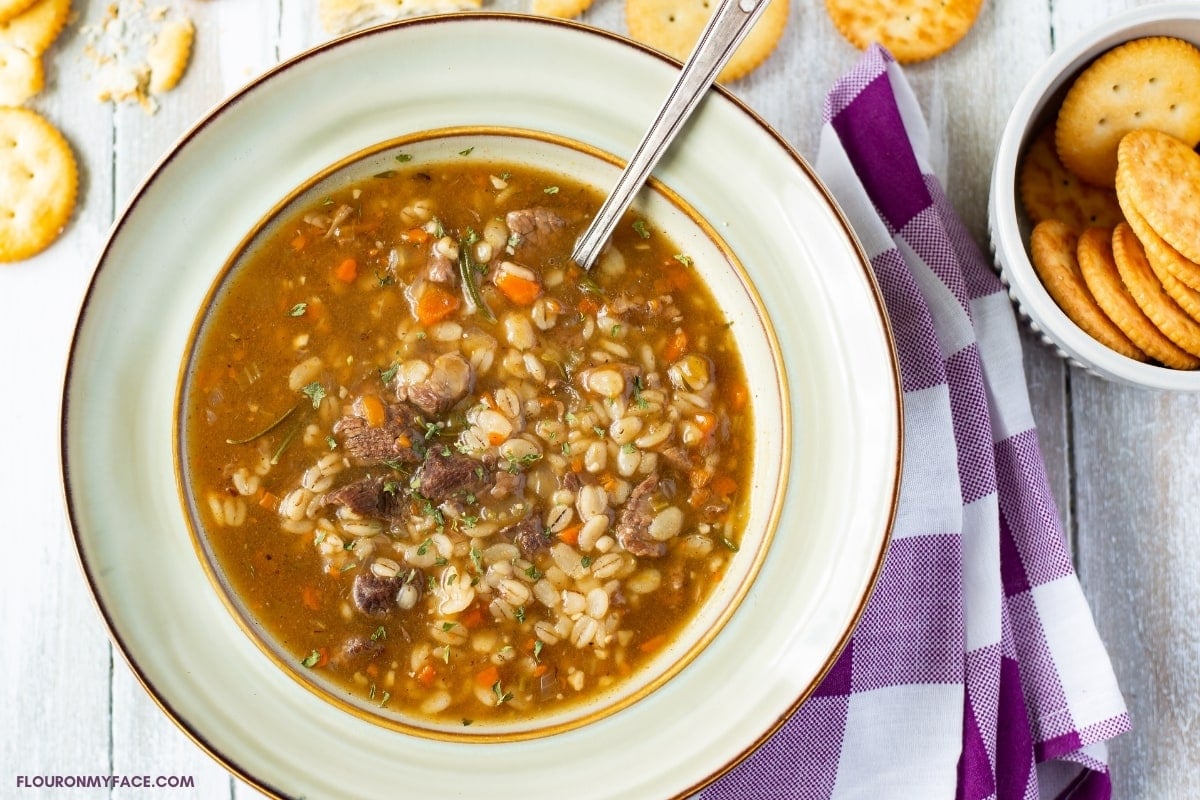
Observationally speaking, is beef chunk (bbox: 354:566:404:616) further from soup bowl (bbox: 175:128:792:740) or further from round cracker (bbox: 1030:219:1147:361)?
round cracker (bbox: 1030:219:1147:361)

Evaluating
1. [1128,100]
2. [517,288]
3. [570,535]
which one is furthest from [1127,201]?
[570,535]

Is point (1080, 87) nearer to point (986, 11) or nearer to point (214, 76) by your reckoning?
point (986, 11)

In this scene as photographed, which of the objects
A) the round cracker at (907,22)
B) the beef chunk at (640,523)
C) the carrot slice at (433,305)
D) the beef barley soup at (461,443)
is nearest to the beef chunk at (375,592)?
the beef barley soup at (461,443)

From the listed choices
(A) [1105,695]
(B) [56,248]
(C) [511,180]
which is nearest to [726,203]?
(C) [511,180]

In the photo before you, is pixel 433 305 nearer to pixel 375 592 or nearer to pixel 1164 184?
pixel 375 592

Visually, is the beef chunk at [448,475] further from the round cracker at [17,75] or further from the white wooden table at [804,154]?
the round cracker at [17,75]

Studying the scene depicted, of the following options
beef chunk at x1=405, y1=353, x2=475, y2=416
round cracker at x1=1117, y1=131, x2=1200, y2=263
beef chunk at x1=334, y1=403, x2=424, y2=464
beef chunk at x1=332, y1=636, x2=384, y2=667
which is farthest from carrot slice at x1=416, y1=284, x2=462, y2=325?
round cracker at x1=1117, y1=131, x2=1200, y2=263
